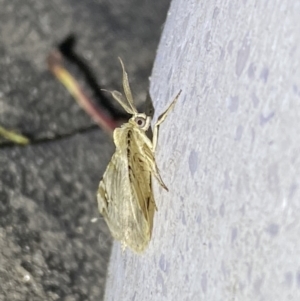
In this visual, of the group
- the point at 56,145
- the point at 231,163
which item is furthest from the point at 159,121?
the point at 56,145

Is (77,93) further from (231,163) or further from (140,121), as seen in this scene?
(231,163)

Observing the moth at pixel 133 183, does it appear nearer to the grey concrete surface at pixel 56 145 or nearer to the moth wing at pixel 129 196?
the moth wing at pixel 129 196

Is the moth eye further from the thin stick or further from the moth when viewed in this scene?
the thin stick

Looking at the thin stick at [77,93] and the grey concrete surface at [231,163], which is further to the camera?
the thin stick at [77,93]

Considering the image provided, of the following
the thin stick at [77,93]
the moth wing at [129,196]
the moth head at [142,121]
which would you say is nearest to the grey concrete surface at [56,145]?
the thin stick at [77,93]

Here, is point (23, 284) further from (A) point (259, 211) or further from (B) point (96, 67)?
(A) point (259, 211)

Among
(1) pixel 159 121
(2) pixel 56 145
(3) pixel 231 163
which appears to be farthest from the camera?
(2) pixel 56 145
